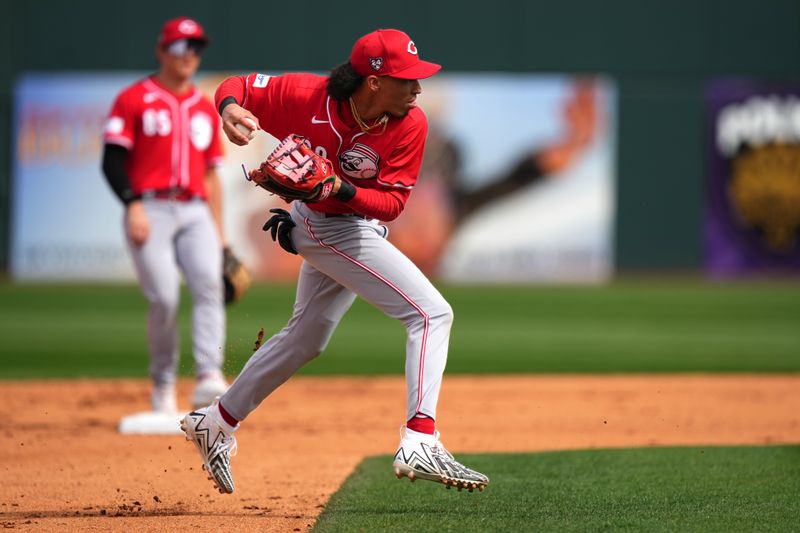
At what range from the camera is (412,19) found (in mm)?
19797

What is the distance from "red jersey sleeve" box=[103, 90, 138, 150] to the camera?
5949mm

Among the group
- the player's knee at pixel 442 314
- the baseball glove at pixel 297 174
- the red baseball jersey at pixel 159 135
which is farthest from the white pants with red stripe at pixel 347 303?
the red baseball jersey at pixel 159 135

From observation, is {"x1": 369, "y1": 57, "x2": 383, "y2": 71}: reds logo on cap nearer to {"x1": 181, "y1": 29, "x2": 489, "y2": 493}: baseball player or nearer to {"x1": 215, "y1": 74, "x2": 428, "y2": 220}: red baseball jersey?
{"x1": 181, "y1": 29, "x2": 489, "y2": 493}: baseball player

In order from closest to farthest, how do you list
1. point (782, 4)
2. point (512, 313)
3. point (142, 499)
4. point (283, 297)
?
point (142, 499), point (512, 313), point (283, 297), point (782, 4)

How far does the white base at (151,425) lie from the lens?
5.79 metres

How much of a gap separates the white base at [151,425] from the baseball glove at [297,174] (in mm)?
2363

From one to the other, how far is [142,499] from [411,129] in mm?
1681

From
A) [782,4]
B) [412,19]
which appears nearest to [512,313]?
[412,19]

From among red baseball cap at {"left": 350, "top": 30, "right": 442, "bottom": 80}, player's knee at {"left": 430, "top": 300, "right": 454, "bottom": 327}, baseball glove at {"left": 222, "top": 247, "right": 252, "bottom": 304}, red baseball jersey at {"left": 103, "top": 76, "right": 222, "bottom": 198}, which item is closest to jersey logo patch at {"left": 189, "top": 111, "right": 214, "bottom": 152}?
red baseball jersey at {"left": 103, "top": 76, "right": 222, "bottom": 198}

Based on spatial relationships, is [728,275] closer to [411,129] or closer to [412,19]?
[412,19]

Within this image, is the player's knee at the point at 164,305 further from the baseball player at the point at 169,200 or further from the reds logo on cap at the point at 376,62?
the reds logo on cap at the point at 376,62

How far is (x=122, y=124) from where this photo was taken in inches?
235

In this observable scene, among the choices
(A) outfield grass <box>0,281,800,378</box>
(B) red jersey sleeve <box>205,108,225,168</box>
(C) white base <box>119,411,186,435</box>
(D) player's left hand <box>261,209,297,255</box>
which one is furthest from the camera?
(A) outfield grass <box>0,281,800,378</box>

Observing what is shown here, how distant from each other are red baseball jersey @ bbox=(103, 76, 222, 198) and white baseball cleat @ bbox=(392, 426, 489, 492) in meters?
2.74
